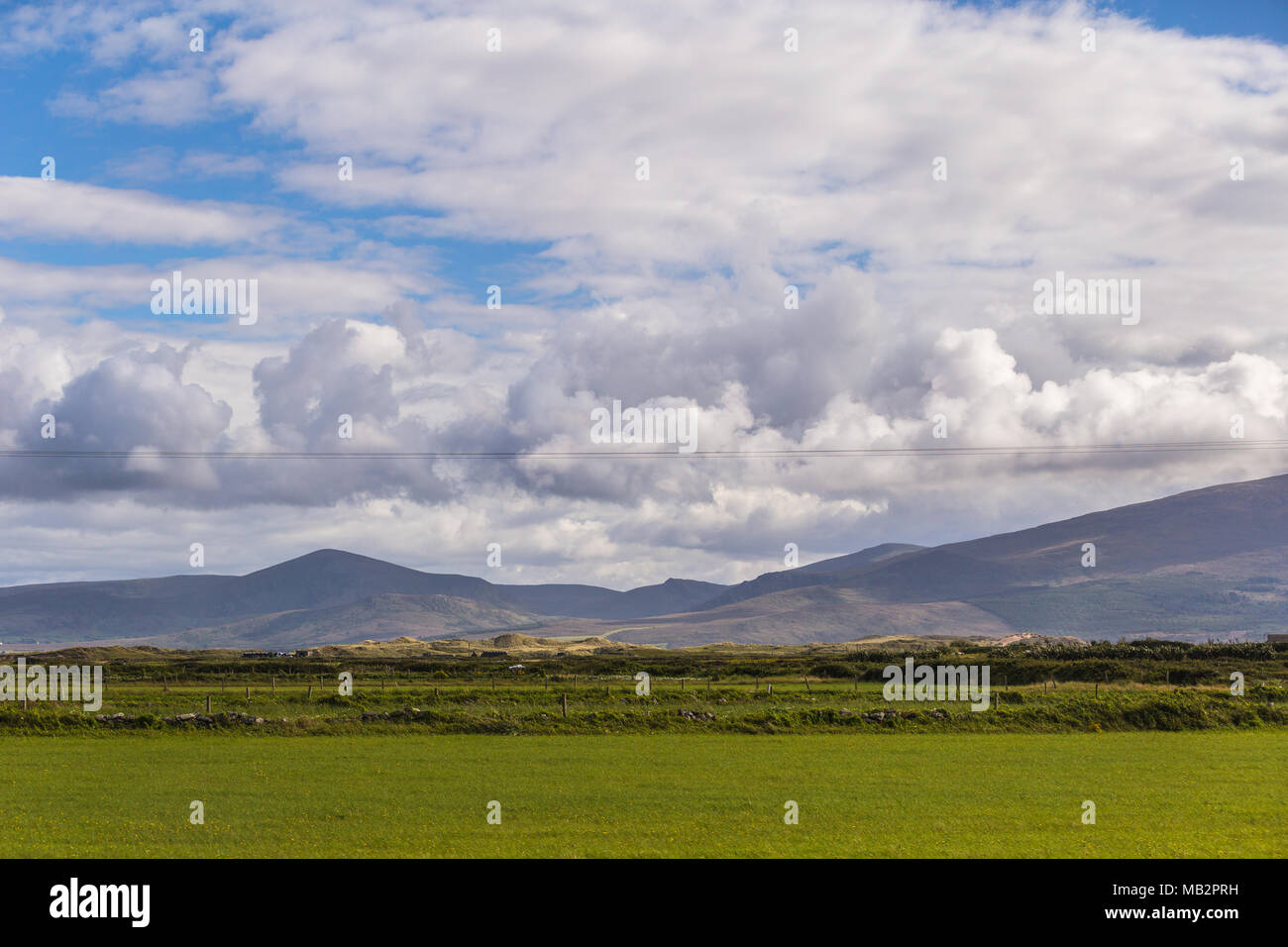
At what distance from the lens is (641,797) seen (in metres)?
29.6

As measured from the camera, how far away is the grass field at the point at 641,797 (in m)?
23.0

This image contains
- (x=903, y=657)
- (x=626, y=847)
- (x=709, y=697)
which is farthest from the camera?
(x=903, y=657)

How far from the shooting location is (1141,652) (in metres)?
128

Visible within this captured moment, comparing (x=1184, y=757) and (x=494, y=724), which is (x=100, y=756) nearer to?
(x=494, y=724)

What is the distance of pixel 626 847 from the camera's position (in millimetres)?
22453

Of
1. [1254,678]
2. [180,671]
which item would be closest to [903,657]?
[1254,678]

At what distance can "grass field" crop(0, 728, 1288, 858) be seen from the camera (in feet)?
75.5
